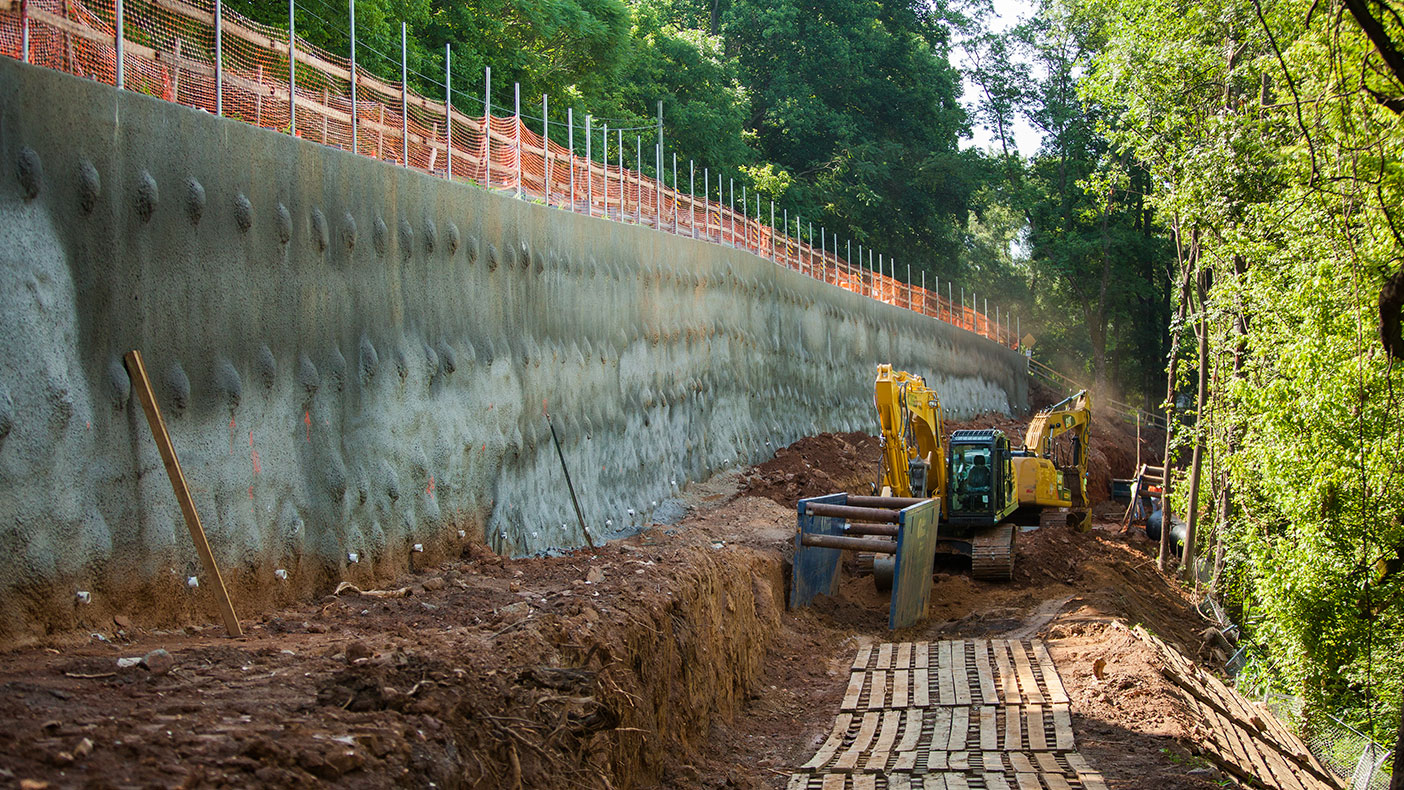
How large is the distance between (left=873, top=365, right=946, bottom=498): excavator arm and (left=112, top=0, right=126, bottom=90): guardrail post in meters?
10.2

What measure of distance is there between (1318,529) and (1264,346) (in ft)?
10.00

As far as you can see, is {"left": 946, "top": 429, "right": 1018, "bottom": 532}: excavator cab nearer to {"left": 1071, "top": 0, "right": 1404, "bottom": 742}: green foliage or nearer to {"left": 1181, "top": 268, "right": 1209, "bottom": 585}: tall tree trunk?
{"left": 1071, "top": 0, "right": 1404, "bottom": 742}: green foliage

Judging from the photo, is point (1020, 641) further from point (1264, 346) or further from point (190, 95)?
point (190, 95)

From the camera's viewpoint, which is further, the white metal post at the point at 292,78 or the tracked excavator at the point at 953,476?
the tracked excavator at the point at 953,476

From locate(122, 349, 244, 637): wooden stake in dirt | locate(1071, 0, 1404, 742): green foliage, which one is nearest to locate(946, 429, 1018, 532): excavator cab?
locate(1071, 0, 1404, 742): green foliage

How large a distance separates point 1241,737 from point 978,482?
22.7ft

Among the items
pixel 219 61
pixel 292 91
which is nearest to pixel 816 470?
pixel 292 91

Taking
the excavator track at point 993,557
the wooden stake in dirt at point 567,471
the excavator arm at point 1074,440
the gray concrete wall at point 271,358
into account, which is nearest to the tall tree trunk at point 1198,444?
the excavator arm at point 1074,440

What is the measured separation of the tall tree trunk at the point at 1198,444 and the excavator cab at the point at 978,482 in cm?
547

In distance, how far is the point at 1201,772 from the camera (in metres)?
8.77

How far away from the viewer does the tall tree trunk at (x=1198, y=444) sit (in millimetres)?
21078

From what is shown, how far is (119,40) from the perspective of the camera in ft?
25.7

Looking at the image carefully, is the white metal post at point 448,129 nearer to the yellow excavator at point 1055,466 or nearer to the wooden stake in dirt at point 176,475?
the wooden stake in dirt at point 176,475

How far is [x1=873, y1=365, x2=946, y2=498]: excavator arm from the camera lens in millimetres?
15742
